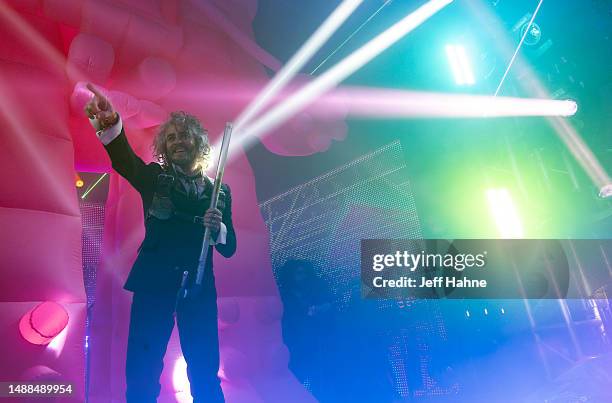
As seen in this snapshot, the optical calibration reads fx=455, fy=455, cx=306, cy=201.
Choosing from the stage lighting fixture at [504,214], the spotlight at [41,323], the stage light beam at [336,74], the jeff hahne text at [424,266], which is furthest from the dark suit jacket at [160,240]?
the stage lighting fixture at [504,214]

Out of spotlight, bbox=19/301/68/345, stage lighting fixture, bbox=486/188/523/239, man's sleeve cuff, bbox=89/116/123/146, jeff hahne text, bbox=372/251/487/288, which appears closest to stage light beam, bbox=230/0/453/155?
man's sleeve cuff, bbox=89/116/123/146

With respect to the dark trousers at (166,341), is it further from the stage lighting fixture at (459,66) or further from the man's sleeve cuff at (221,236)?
the stage lighting fixture at (459,66)

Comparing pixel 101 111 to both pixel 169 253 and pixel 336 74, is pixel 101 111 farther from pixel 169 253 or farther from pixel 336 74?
pixel 336 74

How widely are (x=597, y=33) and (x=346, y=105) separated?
2.15 metres

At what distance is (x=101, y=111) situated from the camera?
1.71 meters

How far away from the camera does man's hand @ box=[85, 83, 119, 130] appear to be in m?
1.69

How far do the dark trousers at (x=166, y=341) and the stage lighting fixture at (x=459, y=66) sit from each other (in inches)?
129

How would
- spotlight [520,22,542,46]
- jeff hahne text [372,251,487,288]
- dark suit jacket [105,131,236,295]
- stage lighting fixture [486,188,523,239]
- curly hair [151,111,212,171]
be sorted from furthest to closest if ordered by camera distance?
stage lighting fixture [486,188,523,239] → spotlight [520,22,542,46] → jeff hahne text [372,251,487,288] → curly hair [151,111,212,171] → dark suit jacket [105,131,236,295]

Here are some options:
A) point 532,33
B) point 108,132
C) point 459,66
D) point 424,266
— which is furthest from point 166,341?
point 532,33

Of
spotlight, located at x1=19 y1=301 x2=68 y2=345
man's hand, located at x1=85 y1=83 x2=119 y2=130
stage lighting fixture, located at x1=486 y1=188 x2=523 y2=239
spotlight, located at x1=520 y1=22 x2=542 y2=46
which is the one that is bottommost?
spotlight, located at x1=19 y1=301 x2=68 y2=345

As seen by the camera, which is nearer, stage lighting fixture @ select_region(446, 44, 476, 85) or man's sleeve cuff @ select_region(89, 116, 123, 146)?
man's sleeve cuff @ select_region(89, 116, 123, 146)

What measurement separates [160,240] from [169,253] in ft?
0.21

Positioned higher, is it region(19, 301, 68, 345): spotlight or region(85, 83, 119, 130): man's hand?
region(85, 83, 119, 130): man's hand

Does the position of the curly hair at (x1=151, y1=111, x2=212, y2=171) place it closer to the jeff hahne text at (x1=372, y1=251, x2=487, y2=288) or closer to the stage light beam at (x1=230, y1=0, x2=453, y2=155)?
the stage light beam at (x1=230, y1=0, x2=453, y2=155)
